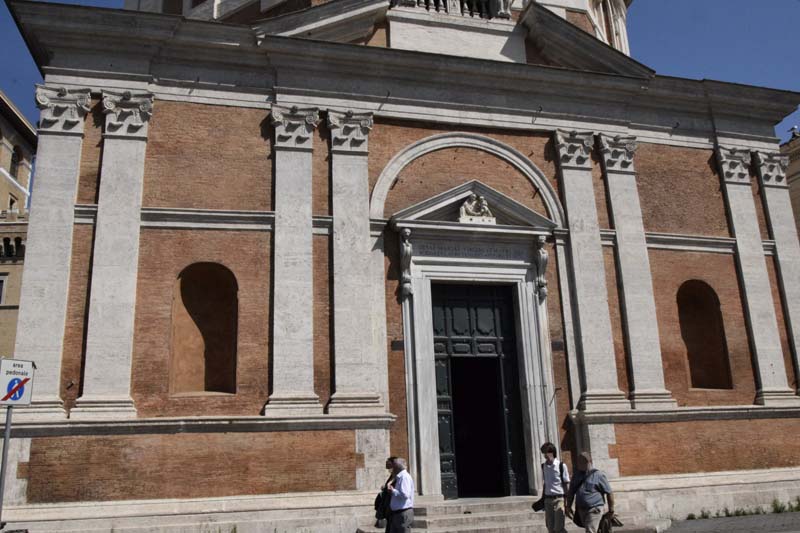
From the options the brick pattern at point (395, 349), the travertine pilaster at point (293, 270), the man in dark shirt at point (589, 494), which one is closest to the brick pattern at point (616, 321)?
the brick pattern at point (395, 349)

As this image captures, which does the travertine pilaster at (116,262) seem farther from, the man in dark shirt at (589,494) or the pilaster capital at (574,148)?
the pilaster capital at (574,148)

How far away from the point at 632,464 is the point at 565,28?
9181mm

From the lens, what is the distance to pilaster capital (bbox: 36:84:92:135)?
1254cm

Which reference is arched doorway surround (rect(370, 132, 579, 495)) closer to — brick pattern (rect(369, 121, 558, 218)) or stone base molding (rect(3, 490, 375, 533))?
brick pattern (rect(369, 121, 558, 218))

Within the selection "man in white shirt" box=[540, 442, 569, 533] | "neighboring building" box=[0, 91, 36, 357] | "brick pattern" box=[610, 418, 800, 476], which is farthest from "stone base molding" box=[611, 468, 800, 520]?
"neighboring building" box=[0, 91, 36, 357]

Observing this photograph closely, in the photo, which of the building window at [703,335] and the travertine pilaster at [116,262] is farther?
the building window at [703,335]

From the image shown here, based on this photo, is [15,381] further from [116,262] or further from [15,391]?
[116,262]

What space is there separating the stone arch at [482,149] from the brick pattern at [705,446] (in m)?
4.51

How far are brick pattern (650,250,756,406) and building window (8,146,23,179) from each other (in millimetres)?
38837

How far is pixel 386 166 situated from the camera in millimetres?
14062

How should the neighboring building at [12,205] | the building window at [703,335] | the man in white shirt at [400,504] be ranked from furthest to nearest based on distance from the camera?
the neighboring building at [12,205] < the building window at [703,335] < the man in white shirt at [400,504]

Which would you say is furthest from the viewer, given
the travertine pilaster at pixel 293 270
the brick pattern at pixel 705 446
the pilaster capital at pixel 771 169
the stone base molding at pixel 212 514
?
the pilaster capital at pixel 771 169

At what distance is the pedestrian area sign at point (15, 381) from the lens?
8844 millimetres

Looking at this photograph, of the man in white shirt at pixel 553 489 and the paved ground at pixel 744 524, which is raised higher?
the man in white shirt at pixel 553 489
